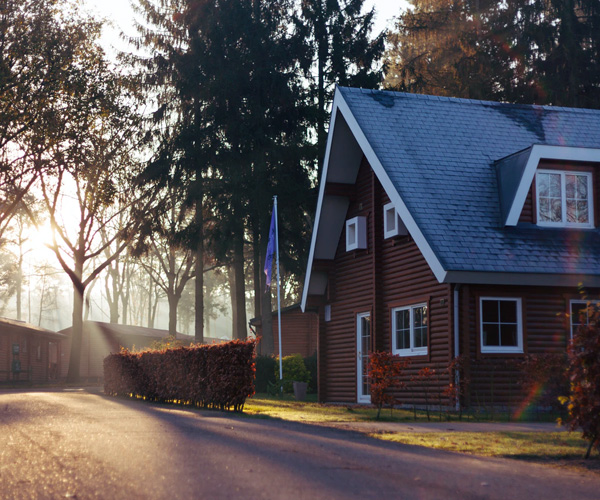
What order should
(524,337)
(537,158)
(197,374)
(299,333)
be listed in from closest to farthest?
(524,337) < (197,374) < (537,158) < (299,333)

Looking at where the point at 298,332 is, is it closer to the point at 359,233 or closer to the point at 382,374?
the point at 359,233

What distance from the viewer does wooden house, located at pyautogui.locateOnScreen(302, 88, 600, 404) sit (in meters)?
18.8

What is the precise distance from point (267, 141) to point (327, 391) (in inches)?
634

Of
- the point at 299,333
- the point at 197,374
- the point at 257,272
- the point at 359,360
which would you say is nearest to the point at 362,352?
the point at 359,360

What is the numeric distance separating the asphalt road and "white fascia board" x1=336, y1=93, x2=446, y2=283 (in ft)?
21.3

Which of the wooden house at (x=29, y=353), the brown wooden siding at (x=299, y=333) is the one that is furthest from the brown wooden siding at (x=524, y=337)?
the wooden house at (x=29, y=353)

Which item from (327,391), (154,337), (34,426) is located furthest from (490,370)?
(154,337)

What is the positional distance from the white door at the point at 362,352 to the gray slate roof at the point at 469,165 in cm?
511

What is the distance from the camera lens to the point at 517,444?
11055 millimetres

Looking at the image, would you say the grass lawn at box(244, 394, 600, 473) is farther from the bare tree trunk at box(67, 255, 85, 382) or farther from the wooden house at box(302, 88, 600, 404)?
the bare tree trunk at box(67, 255, 85, 382)

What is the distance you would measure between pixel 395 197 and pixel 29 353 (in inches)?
1803

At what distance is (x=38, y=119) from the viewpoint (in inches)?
1266

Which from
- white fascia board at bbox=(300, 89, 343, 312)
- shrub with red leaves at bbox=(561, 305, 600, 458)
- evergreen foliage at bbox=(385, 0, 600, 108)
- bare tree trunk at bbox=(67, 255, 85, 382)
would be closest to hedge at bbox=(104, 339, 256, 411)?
white fascia board at bbox=(300, 89, 343, 312)

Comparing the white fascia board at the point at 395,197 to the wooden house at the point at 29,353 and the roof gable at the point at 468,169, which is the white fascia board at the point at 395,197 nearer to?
the roof gable at the point at 468,169
